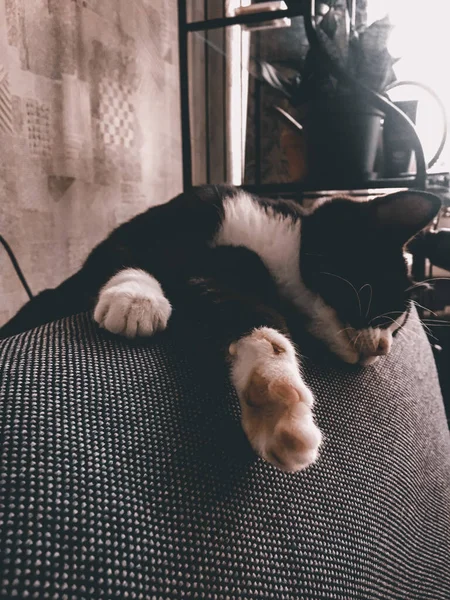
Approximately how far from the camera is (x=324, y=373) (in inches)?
23.6

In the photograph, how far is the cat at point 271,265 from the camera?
2.18ft

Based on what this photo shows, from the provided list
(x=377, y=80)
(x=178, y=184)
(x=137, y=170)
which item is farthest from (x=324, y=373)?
(x=178, y=184)

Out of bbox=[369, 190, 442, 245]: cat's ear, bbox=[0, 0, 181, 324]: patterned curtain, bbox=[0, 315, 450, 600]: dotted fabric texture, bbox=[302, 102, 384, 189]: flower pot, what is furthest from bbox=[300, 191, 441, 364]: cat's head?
bbox=[0, 0, 181, 324]: patterned curtain

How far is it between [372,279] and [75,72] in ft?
2.79

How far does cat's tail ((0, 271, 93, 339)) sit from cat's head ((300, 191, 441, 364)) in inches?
14.5

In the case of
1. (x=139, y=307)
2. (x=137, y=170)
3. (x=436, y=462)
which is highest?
(x=137, y=170)

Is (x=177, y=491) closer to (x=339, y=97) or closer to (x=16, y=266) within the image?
(x=16, y=266)

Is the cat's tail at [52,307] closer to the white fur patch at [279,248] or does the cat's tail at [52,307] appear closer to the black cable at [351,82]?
the white fur patch at [279,248]

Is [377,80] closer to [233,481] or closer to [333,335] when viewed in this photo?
[333,335]

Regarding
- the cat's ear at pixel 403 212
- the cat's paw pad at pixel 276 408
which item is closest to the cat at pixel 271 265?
the cat's ear at pixel 403 212

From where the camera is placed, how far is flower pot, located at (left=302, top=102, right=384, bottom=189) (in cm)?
120

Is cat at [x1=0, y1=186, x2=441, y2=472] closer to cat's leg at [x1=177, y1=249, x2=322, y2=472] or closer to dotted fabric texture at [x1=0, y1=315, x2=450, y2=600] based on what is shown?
cat's leg at [x1=177, y1=249, x2=322, y2=472]

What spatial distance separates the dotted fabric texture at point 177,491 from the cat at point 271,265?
0.13 metres

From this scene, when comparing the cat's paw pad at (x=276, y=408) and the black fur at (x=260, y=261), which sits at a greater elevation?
the black fur at (x=260, y=261)
